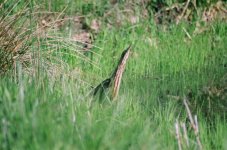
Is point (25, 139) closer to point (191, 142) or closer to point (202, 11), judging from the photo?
point (191, 142)

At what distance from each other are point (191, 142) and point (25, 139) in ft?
4.08

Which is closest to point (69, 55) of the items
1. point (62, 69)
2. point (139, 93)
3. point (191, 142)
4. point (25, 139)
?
point (62, 69)

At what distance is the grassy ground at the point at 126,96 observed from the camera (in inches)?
133

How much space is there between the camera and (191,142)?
13.5 ft

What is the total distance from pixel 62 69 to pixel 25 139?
2.13 meters

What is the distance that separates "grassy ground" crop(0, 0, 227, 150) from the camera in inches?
133

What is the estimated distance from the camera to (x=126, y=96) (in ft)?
16.1

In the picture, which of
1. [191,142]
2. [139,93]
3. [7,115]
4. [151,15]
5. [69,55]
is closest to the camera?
[7,115]

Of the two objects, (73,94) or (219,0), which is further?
(219,0)

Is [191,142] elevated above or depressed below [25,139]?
below

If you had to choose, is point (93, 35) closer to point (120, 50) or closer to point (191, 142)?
point (120, 50)

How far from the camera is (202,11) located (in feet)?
24.1

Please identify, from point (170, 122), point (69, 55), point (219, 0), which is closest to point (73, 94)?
point (170, 122)

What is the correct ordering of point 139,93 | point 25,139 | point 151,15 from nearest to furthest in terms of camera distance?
point 25,139 < point 139,93 < point 151,15
